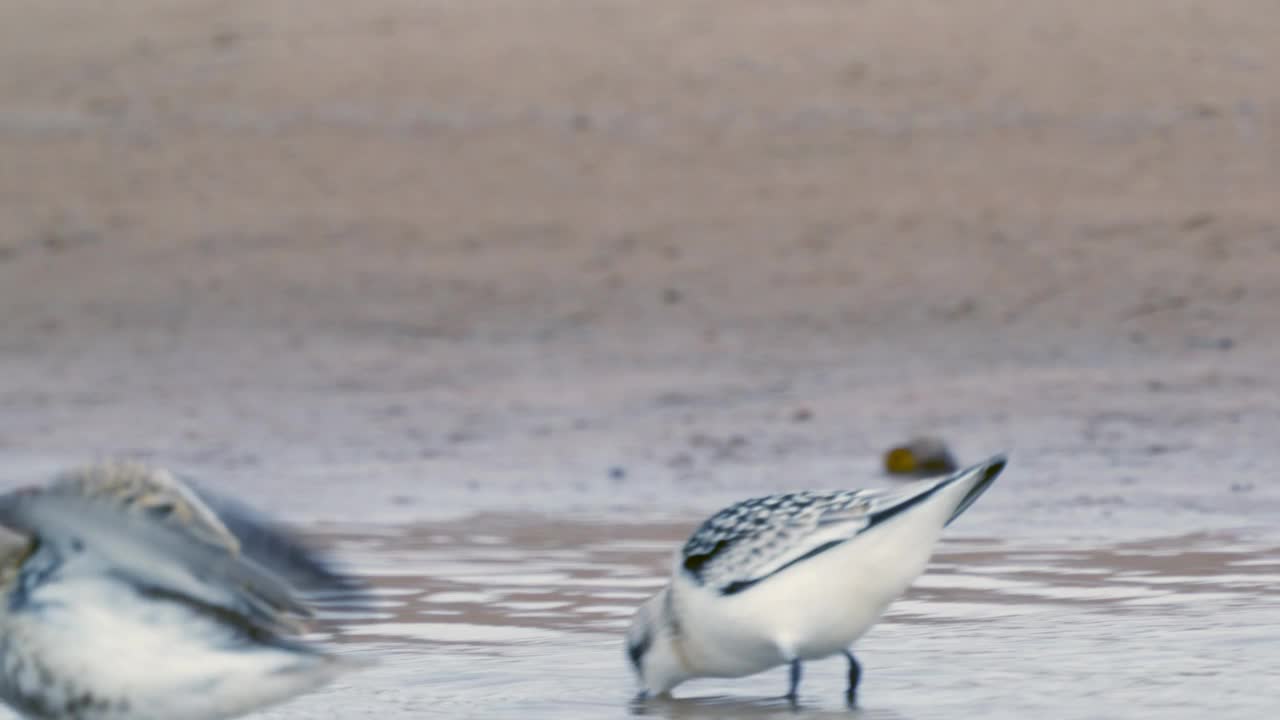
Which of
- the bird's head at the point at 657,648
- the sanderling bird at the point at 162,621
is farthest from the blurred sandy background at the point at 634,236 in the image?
the sanderling bird at the point at 162,621

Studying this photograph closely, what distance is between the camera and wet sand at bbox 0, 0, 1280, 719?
27.0ft

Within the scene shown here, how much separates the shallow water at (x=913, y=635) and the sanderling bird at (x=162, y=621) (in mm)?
151

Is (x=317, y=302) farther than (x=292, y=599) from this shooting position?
Yes

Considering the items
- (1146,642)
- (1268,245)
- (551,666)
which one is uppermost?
(1268,245)

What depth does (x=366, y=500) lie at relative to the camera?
910 centimetres

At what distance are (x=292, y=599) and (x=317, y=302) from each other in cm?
812

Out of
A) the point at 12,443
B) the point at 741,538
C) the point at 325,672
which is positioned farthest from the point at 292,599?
the point at 12,443

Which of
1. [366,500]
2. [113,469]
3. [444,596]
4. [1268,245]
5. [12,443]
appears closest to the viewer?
[113,469]

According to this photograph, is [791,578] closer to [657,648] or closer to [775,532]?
[775,532]

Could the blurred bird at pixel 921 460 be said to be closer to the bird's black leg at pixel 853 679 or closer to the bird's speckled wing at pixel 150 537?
the bird's black leg at pixel 853 679

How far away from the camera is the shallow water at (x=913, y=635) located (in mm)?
5598

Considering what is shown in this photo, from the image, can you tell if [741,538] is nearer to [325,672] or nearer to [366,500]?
[325,672]

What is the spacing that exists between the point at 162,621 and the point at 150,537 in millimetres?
268

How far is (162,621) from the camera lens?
174 inches
